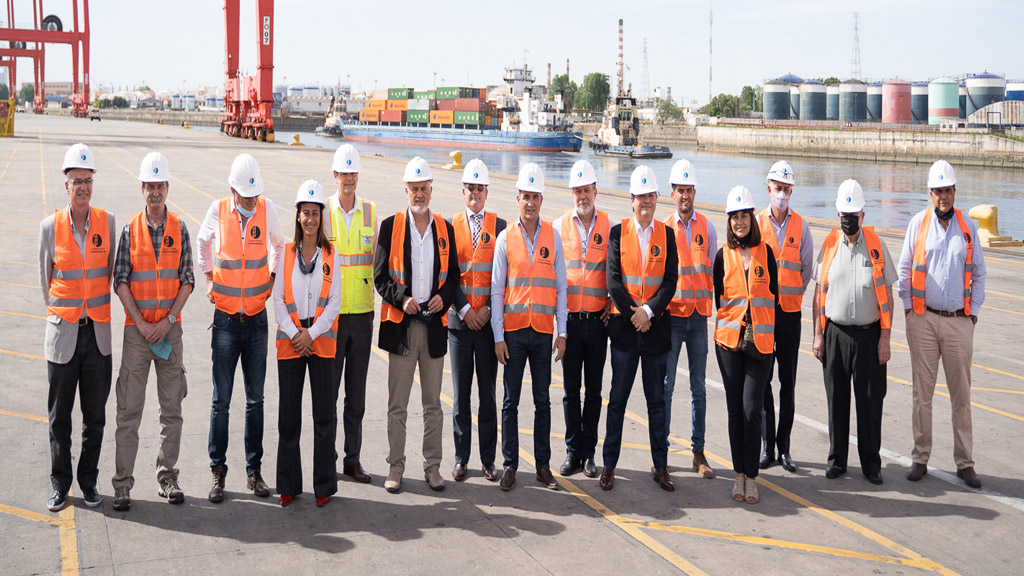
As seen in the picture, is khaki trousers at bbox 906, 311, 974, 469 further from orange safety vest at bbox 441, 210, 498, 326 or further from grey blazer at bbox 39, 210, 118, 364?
grey blazer at bbox 39, 210, 118, 364

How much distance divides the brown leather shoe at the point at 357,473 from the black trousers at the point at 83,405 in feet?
5.46

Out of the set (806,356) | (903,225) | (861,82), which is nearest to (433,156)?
(903,225)

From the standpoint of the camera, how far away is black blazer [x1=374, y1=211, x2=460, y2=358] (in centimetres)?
603

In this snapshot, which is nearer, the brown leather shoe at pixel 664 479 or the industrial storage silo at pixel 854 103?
the brown leather shoe at pixel 664 479

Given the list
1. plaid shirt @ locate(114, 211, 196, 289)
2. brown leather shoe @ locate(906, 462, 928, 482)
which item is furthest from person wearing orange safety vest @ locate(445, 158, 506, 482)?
brown leather shoe @ locate(906, 462, 928, 482)

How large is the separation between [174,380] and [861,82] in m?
126

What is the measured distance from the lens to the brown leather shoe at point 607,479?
6.12 m

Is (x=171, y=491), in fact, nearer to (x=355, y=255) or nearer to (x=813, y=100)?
(x=355, y=255)

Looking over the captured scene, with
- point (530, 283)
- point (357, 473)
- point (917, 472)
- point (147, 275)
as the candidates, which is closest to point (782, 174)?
point (530, 283)

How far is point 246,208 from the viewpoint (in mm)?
5875

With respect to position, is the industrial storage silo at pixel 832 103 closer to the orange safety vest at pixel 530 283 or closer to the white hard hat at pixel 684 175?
the white hard hat at pixel 684 175

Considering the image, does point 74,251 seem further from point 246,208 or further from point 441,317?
point 441,317

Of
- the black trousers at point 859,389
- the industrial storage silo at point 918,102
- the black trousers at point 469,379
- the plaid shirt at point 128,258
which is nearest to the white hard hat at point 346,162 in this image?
the plaid shirt at point 128,258

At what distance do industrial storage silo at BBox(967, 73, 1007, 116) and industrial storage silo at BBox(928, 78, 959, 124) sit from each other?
4023 mm
